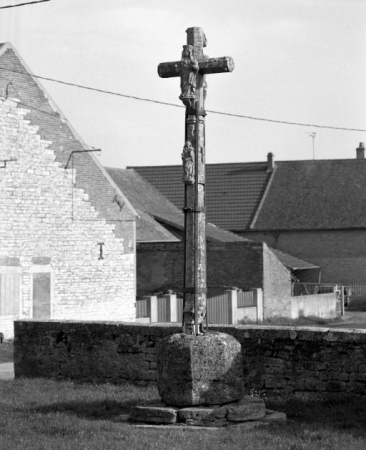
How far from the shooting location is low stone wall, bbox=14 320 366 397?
37.9ft

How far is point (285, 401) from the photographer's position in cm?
1142

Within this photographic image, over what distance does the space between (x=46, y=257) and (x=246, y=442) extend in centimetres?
1685

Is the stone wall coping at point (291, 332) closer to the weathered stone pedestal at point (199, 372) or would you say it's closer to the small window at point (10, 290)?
the weathered stone pedestal at point (199, 372)

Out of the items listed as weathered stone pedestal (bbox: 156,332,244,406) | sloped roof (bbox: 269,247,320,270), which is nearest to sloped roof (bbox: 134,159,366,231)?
sloped roof (bbox: 269,247,320,270)

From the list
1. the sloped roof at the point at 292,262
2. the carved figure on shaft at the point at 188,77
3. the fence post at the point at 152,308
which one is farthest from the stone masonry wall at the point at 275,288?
the carved figure on shaft at the point at 188,77

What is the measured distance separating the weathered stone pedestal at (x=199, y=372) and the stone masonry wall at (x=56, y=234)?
1444 cm

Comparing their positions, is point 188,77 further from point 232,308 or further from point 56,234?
point 232,308

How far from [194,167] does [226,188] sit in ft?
132

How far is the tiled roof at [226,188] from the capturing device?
49312 mm

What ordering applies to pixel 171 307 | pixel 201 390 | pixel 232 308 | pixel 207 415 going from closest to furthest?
pixel 207 415, pixel 201 390, pixel 171 307, pixel 232 308

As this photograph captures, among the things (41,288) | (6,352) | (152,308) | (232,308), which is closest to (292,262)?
(232,308)

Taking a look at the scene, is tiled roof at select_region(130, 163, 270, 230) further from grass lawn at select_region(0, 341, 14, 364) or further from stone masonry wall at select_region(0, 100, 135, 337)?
grass lawn at select_region(0, 341, 14, 364)

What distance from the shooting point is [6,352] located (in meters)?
20.9

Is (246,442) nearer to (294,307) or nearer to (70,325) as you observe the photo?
(70,325)
